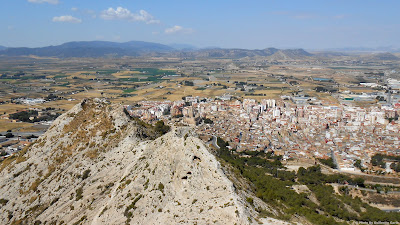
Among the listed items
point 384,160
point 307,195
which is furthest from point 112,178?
point 384,160

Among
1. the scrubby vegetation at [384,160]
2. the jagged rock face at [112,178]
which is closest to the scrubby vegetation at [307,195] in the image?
the jagged rock face at [112,178]

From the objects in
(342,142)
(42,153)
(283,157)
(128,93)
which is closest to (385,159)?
(342,142)

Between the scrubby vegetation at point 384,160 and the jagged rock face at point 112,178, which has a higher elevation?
the jagged rock face at point 112,178

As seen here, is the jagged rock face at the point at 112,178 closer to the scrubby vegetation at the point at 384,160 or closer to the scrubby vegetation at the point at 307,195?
the scrubby vegetation at the point at 307,195

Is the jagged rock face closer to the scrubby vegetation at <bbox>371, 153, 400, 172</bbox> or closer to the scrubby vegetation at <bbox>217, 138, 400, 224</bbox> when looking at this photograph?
the scrubby vegetation at <bbox>217, 138, 400, 224</bbox>

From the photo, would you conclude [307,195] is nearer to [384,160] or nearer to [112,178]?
[384,160]

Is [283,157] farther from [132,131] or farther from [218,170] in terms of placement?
[218,170]
